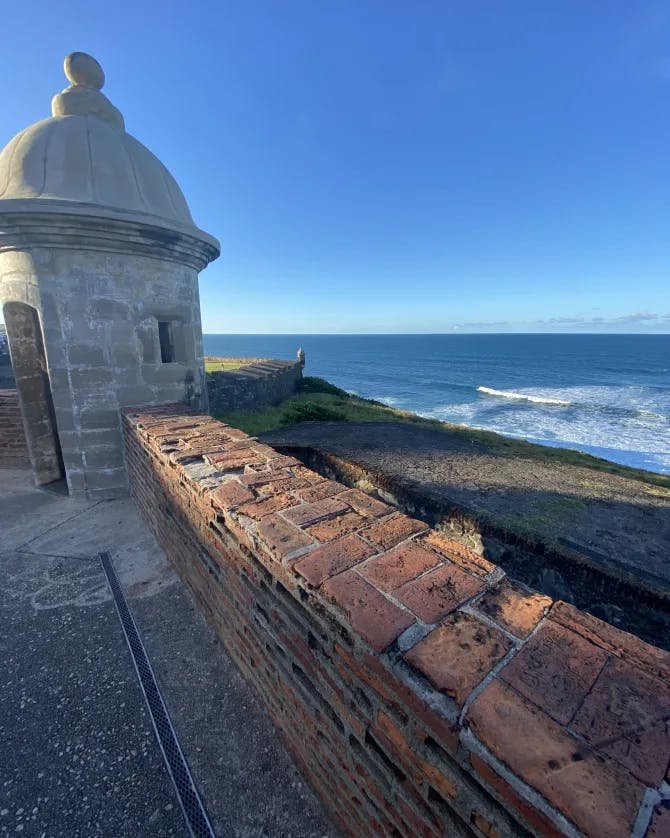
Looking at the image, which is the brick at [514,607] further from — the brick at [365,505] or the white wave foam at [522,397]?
the white wave foam at [522,397]

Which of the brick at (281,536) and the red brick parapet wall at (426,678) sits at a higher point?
the brick at (281,536)

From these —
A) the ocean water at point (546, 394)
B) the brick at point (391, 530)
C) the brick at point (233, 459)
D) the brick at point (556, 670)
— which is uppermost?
the brick at point (233, 459)

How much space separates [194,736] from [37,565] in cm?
291

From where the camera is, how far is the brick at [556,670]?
113 cm

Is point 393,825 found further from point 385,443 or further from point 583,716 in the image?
point 385,443

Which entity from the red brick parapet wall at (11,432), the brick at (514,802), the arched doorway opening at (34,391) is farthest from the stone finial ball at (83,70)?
the brick at (514,802)

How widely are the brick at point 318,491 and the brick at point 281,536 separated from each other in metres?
0.33

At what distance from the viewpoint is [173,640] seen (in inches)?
121

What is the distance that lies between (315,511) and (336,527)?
8.8 inches

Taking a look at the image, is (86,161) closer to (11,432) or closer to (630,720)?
(11,432)

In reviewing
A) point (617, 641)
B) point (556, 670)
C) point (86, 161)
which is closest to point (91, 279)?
point (86, 161)

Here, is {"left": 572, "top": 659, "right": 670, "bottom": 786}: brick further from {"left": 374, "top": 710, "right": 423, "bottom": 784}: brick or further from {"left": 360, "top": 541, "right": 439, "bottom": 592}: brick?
{"left": 360, "top": 541, "right": 439, "bottom": 592}: brick

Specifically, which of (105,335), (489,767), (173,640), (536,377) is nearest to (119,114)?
(105,335)

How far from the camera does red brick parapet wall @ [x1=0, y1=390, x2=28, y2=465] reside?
702 cm
